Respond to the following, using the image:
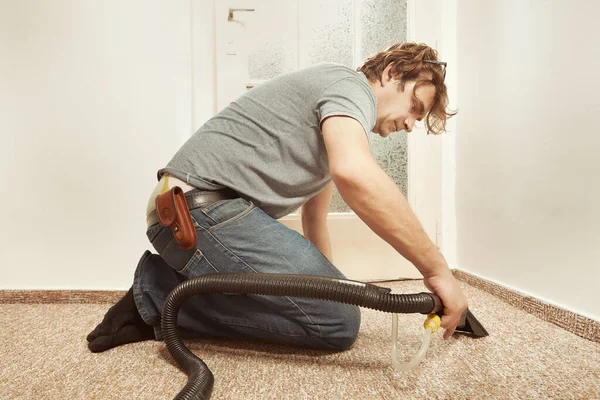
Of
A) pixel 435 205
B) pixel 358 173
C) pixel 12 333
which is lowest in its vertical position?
pixel 12 333

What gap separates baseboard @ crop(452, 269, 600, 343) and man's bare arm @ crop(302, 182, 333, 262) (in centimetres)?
64

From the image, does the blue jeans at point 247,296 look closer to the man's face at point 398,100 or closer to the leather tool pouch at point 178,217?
the leather tool pouch at point 178,217

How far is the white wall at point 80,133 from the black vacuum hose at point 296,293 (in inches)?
33.9

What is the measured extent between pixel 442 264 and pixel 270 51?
125cm

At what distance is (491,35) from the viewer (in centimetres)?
143

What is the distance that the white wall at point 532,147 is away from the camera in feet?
3.21

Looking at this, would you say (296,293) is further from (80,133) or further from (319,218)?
(80,133)

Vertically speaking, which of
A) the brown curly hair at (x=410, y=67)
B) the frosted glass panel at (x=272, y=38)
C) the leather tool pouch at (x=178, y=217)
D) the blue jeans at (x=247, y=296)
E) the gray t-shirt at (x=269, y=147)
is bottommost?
the blue jeans at (x=247, y=296)

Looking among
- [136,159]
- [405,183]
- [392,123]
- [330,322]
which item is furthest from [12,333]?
[405,183]

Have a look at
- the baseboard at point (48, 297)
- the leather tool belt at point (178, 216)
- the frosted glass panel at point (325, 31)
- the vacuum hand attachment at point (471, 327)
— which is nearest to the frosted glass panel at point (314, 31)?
the frosted glass panel at point (325, 31)

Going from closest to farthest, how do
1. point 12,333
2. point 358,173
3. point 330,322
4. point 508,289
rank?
1. point 358,173
2. point 330,322
3. point 12,333
4. point 508,289

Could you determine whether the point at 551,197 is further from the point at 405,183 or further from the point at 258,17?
the point at 258,17

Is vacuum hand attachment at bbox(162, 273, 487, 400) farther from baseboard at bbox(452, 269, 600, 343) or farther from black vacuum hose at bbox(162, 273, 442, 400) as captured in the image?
baseboard at bbox(452, 269, 600, 343)

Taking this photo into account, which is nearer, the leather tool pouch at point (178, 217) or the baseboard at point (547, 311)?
the leather tool pouch at point (178, 217)
